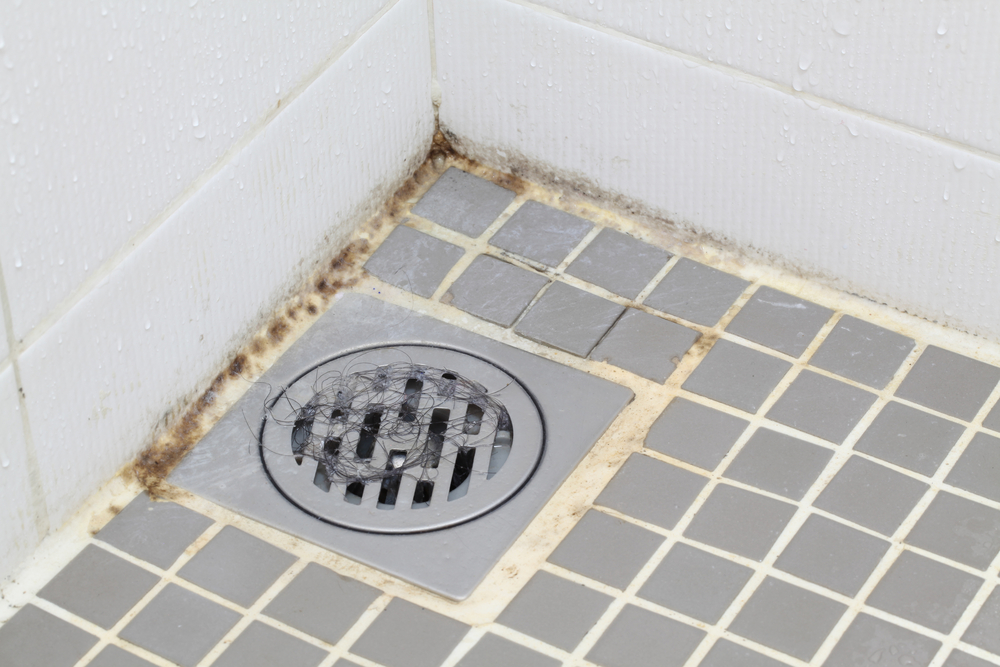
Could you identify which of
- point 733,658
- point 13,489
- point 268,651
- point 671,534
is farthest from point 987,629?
point 13,489

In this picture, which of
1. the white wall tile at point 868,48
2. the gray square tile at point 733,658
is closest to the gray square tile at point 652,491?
the gray square tile at point 733,658

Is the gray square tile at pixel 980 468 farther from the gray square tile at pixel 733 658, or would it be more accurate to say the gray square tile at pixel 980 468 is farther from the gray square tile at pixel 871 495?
the gray square tile at pixel 733 658

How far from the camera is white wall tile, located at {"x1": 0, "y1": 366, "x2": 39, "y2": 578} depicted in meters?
2.22

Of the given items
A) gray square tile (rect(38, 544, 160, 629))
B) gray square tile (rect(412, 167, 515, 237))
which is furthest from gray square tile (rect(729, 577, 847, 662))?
gray square tile (rect(412, 167, 515, 237))

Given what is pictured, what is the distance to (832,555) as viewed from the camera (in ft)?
Result: 7.91

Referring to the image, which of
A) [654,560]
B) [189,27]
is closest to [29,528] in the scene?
[189,27]

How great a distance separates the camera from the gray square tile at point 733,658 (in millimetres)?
2242

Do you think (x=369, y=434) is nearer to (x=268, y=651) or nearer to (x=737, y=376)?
(x=268, y=651)

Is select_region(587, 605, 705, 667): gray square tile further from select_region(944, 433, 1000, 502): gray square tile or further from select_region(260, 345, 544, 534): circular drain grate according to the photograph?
select_region(944, 433, 1000, 502): gray square tile

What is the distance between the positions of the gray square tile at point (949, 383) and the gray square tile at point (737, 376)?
264 millimetres

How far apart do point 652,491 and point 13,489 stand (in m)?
1.17

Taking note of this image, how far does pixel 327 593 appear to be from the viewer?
2369mm

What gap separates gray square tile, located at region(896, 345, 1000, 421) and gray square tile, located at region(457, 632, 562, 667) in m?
0.98

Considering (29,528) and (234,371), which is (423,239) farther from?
(29,528)
